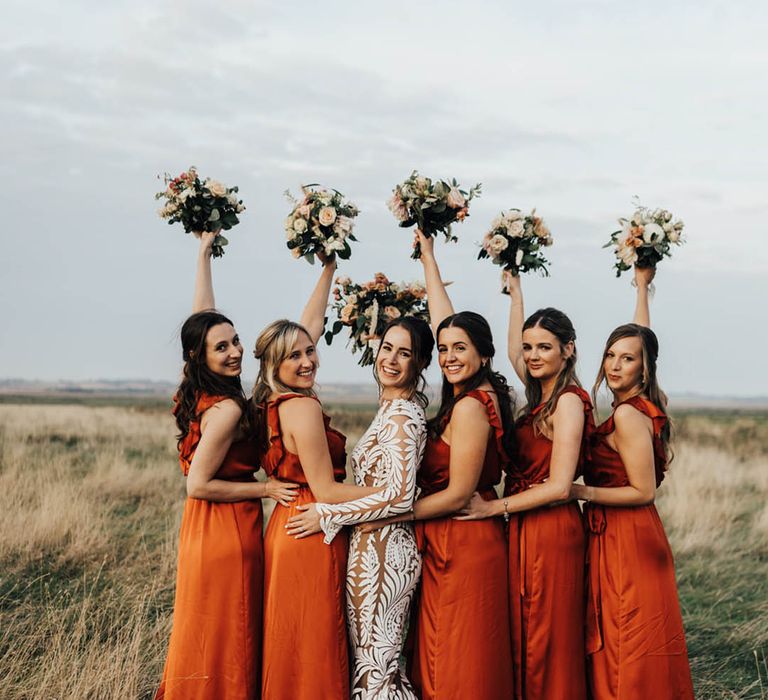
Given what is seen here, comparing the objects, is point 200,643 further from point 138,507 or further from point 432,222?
point 138,507

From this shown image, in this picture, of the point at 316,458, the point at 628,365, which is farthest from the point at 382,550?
the point at 628,365

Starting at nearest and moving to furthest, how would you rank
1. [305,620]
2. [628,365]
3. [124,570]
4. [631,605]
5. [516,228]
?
[305,620]
[631,605]
[628,365]
[516,228]
[124,570]

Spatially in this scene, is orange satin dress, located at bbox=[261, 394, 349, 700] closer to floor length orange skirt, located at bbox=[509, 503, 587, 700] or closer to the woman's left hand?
the woman's left hand

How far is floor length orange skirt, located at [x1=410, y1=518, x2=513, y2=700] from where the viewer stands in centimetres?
480

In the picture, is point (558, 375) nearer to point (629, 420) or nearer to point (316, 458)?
point (629, 420)

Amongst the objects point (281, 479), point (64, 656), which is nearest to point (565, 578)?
point (281, 479)

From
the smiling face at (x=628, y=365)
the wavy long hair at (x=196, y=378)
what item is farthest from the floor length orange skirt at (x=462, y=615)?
the wavy long hair at (x=196, y=378)

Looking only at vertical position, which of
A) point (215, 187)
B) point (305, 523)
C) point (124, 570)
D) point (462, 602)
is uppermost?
point (215, 187)

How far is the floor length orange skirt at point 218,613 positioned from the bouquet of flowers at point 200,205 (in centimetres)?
240

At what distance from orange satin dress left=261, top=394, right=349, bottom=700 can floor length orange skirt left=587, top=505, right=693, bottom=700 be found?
149 cm

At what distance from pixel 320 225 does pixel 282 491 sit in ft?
6.63

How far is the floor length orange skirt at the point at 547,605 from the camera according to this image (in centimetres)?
492

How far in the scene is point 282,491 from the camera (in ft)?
16.4

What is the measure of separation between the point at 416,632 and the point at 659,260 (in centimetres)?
357
